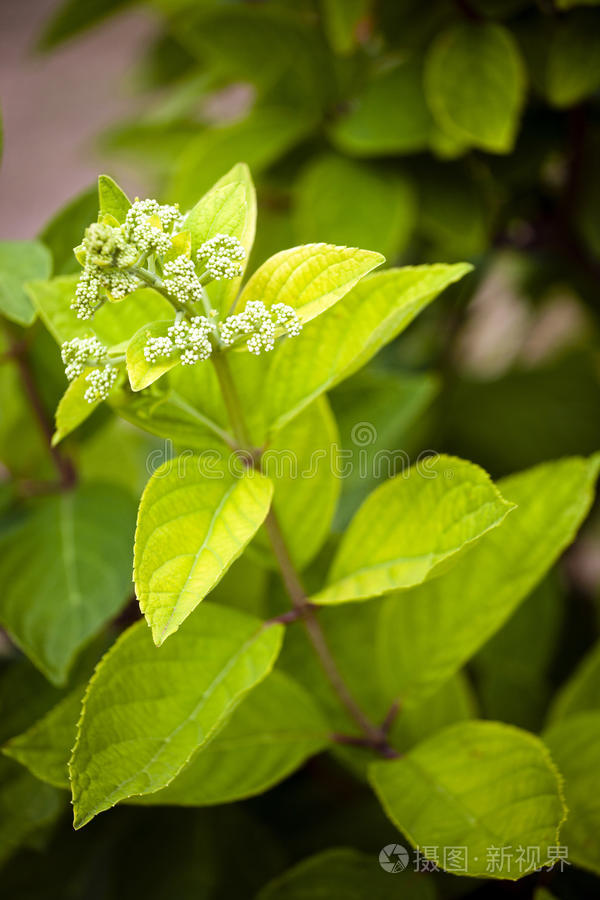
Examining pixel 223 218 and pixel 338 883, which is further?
pixel 338 883

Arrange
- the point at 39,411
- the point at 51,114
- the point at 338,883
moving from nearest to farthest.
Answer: the point at 338,883 < the point at 39,411 < the point at 51,114

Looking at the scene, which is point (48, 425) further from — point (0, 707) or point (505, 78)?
point (505, 78)

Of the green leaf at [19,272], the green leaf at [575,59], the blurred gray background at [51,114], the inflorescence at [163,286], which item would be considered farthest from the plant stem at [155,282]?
the blurred gray background at [51,114]

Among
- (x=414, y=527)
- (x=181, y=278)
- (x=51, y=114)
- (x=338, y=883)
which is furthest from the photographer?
(x=51, y=114)

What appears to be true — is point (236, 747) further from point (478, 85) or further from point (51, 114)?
point (51, 114)

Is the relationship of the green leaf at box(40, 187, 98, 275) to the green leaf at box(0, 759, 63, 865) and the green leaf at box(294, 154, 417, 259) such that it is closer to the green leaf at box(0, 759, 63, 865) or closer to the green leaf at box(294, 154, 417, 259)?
the green leaf at box(294, 154, 417, 259)

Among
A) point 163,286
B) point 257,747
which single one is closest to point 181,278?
point 163,286

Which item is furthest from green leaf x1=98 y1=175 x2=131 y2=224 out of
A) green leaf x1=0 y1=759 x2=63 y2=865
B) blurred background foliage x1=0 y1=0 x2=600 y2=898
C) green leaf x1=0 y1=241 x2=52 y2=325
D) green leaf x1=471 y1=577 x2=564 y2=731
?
green leaf x1=471 y1=577 x2=564 y2=731

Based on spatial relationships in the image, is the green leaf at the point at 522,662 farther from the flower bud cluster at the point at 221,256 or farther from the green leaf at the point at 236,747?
the flower bud cluster at the point at 221,256
